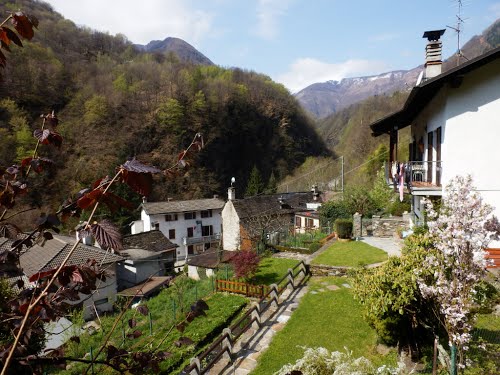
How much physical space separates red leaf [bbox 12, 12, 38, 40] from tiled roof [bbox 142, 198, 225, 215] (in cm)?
3954

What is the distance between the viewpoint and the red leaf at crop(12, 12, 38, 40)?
6.88 ft

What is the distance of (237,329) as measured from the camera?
437 inches

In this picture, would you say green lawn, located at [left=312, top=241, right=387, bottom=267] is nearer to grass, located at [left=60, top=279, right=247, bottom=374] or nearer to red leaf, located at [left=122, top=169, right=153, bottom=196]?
grass, located at [left=60, top=279, right=247, bottom=374]

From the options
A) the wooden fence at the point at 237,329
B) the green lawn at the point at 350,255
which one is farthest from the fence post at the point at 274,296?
the green lawn at the point at 350,255

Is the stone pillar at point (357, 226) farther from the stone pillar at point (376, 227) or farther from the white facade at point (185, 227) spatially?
the white facade at point (185, 227)

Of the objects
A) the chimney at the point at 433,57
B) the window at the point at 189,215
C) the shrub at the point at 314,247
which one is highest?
the chimney at the point at 433,57

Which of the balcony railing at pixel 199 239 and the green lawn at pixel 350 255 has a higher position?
the green lawn at pixel 350 255

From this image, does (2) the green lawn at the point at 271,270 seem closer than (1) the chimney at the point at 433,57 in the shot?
No

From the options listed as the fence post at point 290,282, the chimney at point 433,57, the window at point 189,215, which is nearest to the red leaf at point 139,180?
the fence post at point 290,282

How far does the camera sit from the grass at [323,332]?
873cm

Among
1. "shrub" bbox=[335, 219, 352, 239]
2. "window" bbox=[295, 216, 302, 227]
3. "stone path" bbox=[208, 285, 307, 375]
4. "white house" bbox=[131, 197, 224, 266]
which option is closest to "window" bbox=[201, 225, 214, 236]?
"white house" bbox=[131, 197, 224, 266]

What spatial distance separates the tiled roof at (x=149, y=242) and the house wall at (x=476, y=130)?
95.5ft

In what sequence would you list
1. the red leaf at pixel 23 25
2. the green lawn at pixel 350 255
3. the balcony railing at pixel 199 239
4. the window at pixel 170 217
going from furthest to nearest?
the balcony railing at pixel 199 239 < the window at pixel 170 217 < the green lawn at pixel 350 255 < the red leaf at pixel 23 25

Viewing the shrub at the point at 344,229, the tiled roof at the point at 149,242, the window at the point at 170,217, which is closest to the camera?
the shrub at the point at 344,229
